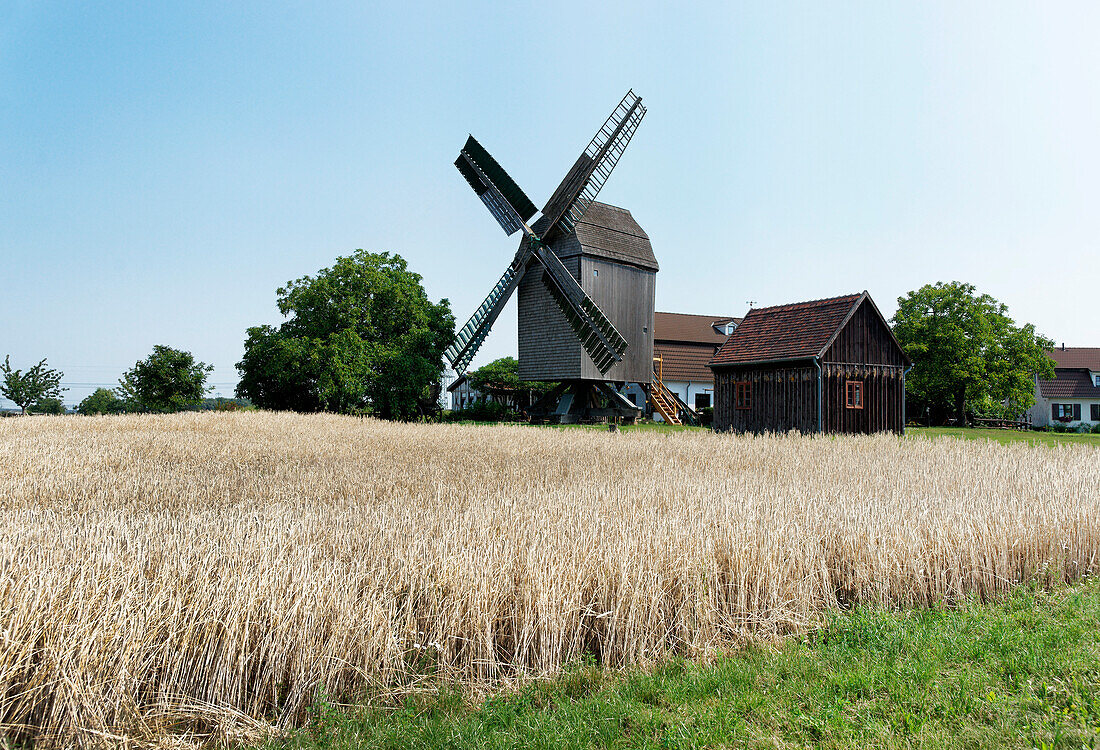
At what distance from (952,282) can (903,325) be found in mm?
4219

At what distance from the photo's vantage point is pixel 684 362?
43656 mm

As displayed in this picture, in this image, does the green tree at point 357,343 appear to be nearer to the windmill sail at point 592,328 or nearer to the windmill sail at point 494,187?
the windmill sail at point 494,187

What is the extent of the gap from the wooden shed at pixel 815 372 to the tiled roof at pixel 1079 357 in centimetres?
4003

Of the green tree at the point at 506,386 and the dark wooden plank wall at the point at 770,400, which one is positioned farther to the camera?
the green tree at the point at 506,386

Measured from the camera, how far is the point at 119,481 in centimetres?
901

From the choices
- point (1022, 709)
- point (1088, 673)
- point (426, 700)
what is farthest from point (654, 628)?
point (1088, 673)

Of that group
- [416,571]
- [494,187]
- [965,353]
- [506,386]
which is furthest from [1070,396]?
[416,571]

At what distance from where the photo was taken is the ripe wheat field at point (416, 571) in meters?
3.70

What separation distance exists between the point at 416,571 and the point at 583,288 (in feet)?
74.1

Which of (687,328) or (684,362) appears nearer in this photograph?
(684,362)

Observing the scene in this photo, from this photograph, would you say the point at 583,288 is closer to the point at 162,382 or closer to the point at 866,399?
the point at 866,399

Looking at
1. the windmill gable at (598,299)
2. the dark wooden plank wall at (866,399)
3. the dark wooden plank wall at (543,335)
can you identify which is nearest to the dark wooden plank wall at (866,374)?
the dark wooden plank wall at (866,399)

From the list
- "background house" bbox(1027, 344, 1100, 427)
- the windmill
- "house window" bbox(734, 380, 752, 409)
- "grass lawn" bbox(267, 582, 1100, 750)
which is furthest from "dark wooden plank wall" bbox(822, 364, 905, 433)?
"background house" bbox(1027, 344, 1100, 427)

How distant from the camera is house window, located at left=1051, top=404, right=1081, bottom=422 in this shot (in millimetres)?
51634
